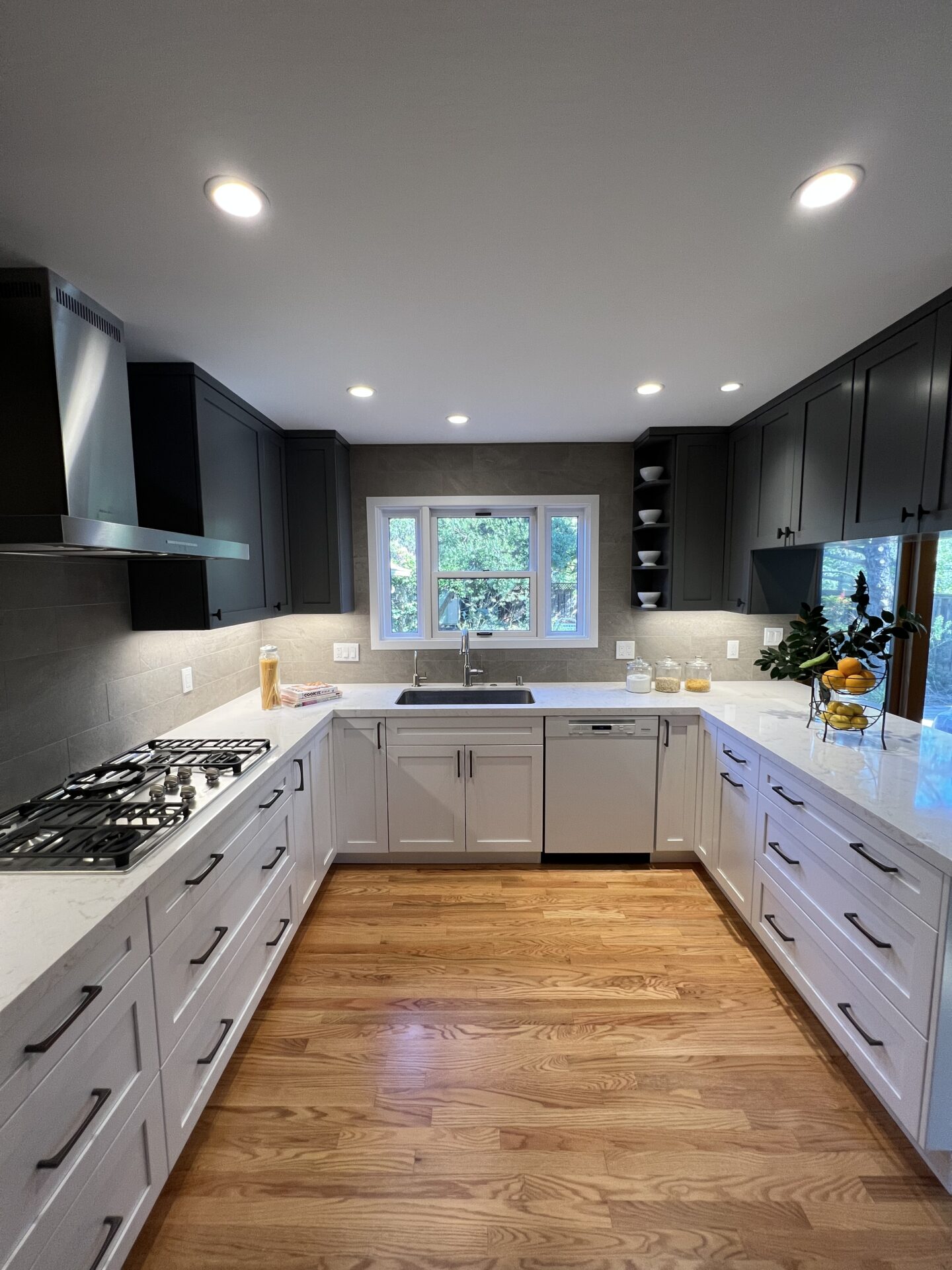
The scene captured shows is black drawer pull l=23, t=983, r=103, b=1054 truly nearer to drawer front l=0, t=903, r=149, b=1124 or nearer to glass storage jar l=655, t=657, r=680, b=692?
drawer front l=0, t=903, r=149, b=1124

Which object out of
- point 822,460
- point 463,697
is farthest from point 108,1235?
point 822,460

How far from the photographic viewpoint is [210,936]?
1466mm

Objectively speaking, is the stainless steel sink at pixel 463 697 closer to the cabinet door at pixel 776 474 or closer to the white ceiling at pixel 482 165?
the cabinet door at pixel 776 474

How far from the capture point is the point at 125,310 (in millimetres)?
1595

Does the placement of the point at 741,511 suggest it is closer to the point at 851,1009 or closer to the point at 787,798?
the point at 787,798

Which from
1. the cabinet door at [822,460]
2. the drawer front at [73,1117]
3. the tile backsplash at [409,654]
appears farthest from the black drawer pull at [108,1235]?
the cabinet door at [822,460]

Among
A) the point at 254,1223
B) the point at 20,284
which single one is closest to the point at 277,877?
the point at 254,1223

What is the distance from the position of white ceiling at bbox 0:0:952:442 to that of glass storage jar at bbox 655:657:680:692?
1738 millimetres

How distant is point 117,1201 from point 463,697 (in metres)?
2.35

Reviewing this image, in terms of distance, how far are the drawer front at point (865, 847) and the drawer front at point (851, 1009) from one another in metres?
0.31

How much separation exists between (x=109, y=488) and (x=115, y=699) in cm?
86

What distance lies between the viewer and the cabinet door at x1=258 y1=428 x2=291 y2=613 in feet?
8.69

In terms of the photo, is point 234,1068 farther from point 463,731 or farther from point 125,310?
point 125,310

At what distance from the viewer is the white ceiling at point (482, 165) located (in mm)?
792
